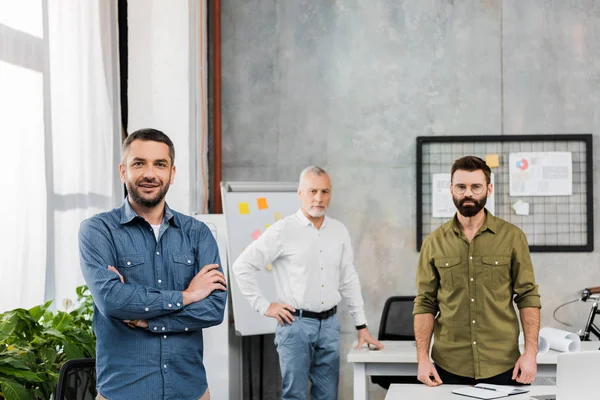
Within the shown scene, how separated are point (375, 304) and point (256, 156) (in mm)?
1331

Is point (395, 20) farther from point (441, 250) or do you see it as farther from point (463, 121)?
point (441, 250)

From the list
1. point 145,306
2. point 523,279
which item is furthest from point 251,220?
point 145,306

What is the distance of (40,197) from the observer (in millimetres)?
3303

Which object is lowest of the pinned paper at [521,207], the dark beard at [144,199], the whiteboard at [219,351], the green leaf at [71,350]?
the whiteboard at [219,351]

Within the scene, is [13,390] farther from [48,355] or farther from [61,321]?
[61,321]

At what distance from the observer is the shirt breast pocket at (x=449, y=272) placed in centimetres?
304

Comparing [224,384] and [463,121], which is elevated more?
[463,121]

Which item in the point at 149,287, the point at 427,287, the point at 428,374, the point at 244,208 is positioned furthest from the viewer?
the point at 244,208

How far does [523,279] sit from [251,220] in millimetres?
2166

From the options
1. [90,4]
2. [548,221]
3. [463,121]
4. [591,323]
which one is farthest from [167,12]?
[591,323]

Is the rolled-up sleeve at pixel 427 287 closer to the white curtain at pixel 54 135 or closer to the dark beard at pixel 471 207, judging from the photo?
the dark beard at pixel 471 207

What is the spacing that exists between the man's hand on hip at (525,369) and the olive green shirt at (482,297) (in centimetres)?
5

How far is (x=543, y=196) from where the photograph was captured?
5.05 m

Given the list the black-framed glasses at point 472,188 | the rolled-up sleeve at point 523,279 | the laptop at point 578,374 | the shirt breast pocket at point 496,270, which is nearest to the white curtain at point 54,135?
the black-framed glasses at point 472,188
